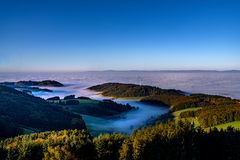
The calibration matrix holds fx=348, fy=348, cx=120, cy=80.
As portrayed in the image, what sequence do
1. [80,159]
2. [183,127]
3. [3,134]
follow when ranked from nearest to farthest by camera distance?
[80,159] → [183,127] → [3,134]

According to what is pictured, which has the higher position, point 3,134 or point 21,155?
point 21,155

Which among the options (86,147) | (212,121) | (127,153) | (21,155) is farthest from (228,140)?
(212,121)

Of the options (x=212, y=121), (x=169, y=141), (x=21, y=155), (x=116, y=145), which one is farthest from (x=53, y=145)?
(x=212, y=121)

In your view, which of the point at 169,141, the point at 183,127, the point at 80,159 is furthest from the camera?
the point at 183,127

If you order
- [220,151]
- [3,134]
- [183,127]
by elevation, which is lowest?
[3,134]

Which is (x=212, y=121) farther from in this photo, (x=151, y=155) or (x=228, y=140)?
(x=151, y=155)

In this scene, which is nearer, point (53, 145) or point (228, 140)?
point (53, 145)
